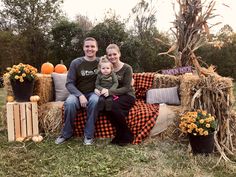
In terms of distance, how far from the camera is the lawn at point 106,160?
116 inches

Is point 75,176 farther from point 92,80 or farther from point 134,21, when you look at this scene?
point 134,21

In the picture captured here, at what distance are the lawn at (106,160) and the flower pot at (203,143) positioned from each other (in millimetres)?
85

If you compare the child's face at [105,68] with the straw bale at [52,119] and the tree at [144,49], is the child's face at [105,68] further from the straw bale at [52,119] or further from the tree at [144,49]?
the tree at [144,49]

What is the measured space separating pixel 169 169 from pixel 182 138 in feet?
3.11

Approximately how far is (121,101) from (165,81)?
3.86 ft

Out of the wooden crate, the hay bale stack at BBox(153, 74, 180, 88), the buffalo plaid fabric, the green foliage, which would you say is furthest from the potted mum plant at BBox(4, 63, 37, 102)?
the green foliage

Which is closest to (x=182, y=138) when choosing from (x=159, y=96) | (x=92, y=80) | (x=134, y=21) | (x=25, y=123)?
(x=159, y=96)

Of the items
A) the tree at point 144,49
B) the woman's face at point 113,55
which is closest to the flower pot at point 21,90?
the woman's face at point 113,55

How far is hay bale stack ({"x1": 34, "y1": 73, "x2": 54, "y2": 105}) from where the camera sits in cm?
447

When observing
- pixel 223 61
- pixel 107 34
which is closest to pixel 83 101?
pixel 107 34

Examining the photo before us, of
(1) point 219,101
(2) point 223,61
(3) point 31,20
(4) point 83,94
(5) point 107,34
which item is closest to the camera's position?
(1) point 219,101

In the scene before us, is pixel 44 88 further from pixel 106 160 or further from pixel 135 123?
pixel 106 160

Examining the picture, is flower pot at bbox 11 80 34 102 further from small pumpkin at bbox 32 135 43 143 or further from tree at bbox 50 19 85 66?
tree at bbox 50 19 85 66

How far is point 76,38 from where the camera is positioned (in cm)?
1144
